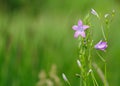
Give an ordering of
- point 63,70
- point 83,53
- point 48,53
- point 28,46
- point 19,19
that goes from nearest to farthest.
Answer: point 83,53 < point 63,70 < point 28,46 < point 48,53 < point 19,19

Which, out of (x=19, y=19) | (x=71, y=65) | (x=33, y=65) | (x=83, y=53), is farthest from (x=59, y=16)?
(x=83, y=53)

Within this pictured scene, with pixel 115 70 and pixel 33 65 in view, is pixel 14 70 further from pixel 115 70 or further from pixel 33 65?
pixel 115 70

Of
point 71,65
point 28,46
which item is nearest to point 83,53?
point 71,65

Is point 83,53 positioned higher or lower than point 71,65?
lower

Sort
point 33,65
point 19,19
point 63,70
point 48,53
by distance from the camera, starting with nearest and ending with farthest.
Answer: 1. point 33,65
2. point 63,70
3. point 48,53
4. point 19,19

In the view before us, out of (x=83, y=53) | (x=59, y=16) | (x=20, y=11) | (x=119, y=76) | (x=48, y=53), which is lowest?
(x=83, y=53)

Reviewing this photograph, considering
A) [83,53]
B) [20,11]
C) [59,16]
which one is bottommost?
[83,53]

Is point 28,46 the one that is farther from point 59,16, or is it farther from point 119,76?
point 59,16

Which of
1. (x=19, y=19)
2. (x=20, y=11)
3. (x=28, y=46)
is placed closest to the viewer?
(x=28, y=46)

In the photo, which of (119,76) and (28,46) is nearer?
(119,76)
